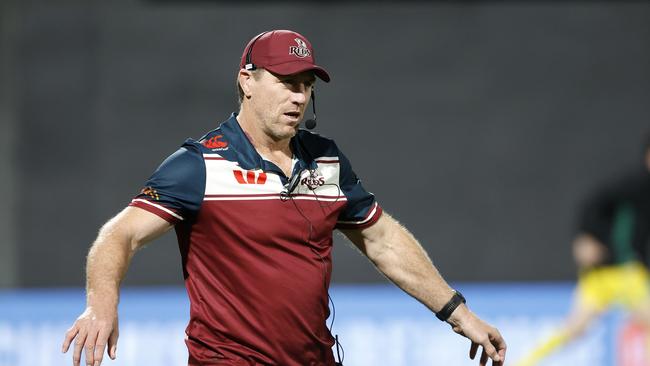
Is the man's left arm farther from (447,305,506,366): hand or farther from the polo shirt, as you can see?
the polo shirt

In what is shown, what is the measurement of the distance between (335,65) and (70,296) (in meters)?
3.55

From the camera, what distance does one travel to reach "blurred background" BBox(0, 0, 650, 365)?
1083cm

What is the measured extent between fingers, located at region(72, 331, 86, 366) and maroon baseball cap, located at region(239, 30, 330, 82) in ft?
3.83

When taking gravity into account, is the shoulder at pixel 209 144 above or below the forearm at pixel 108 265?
above

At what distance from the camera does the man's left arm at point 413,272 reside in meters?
4.45

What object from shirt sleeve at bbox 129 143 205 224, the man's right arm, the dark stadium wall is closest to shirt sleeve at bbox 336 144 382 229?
shirt sleeve at bbox 129 143 205 224

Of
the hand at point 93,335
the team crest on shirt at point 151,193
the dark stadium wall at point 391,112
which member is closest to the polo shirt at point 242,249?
the team crest on shirt at point 151,193

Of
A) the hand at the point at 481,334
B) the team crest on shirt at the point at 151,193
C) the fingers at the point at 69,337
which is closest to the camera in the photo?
the fingers at the point at 69,337

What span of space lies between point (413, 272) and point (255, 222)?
78cm

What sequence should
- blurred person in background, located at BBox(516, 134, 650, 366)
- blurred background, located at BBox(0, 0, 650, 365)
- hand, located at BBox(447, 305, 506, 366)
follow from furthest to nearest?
blurred background, located at BBox(0, 0, 650, 365)
blurred person in background, located at BBox(516, 134, 650, 366)
hand, located at BBox(447, 305, 506, 366)

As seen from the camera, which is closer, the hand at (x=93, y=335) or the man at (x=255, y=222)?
the hand at (x=93, y=335)

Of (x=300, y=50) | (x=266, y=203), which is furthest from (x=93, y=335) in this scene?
(x=300, y=50)

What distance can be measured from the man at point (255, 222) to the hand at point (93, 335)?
1.01 feet

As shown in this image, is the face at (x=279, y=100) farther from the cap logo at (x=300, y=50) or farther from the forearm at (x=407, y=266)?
the forearm at (x=407, y=266)
